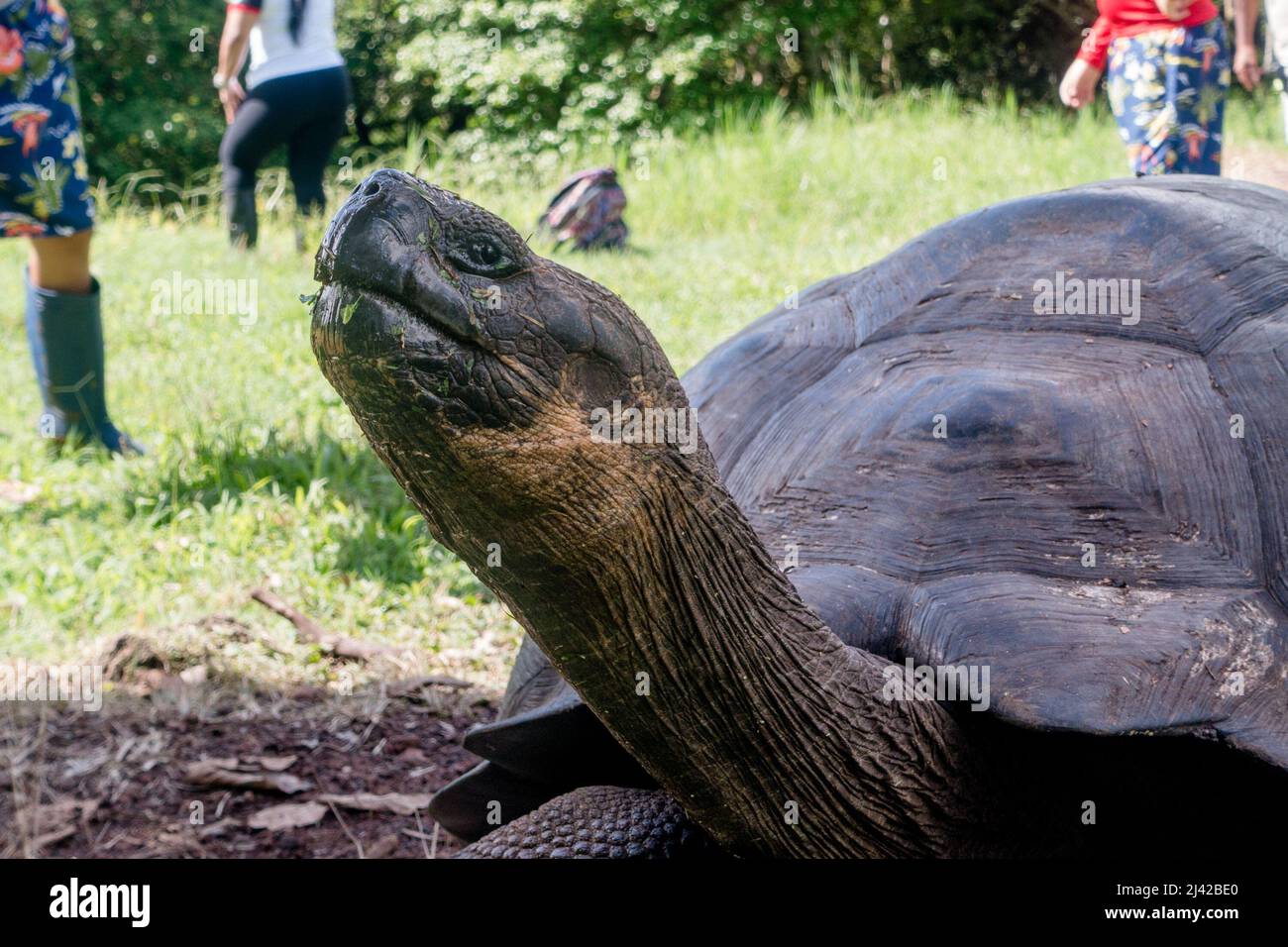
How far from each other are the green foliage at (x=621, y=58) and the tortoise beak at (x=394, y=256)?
14.8 m

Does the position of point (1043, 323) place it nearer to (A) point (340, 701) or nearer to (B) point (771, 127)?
(A) point (340, 701)

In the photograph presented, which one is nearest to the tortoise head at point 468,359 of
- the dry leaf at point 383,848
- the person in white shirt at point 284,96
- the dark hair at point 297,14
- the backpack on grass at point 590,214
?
the dry leaf at point 383,848

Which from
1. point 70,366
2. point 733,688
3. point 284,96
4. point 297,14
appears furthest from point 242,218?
point 733,688

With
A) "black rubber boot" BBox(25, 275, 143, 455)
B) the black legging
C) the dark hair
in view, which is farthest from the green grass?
the dark hair

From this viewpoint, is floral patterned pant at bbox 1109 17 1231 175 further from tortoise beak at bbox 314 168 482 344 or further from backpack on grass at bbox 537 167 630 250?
tortoise beak at bbox 314 168 482 344

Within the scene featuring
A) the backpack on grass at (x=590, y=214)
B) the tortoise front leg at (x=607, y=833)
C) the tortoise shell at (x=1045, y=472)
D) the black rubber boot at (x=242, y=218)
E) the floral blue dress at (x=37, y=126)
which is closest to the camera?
the tortoise shell at (x=1045, y=472)

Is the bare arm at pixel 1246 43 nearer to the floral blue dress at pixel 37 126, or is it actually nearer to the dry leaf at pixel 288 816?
the floral blue dress at pixel 37 126

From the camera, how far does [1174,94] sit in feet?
15.8

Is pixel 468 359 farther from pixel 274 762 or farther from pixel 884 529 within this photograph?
pixel 274 762

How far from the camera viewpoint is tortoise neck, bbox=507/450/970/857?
1490 mm

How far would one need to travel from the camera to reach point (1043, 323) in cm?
212

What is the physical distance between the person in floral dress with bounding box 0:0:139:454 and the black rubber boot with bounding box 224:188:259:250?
10.1ft

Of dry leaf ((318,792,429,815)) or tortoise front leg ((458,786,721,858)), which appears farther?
dry leaf ((318,792,429,815))

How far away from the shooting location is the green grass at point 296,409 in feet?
11.7
